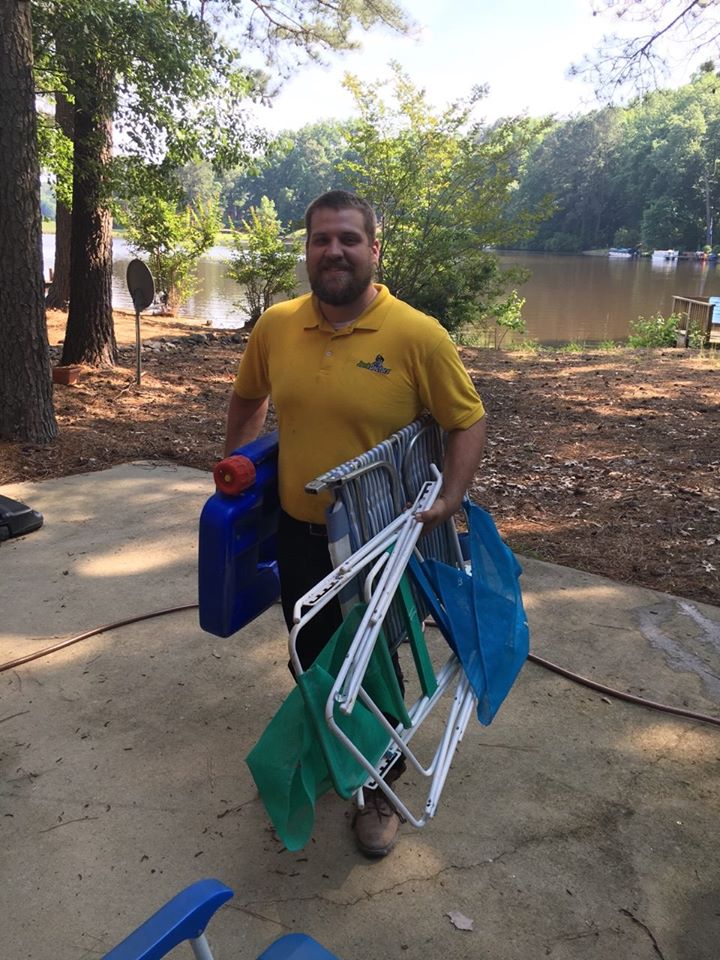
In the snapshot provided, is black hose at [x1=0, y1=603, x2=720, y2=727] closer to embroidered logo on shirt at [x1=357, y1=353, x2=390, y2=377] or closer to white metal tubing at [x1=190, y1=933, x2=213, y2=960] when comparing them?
embroidered logo on shirt at [x1=357, y1=353, x2=390, y2=377]

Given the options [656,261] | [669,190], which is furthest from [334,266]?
[669,190]

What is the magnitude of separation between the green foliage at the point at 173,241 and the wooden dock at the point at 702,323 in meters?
10.6

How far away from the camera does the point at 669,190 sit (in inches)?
2557

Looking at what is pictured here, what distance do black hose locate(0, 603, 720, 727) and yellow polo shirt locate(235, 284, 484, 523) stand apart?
4.81ft

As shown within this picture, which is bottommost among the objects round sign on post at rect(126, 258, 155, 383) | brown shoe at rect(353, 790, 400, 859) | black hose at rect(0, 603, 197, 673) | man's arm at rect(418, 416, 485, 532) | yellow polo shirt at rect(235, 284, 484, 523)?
A: brown shoe at rect(353, 790, 400, 859)

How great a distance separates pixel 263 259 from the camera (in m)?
14.0

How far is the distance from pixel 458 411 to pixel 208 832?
1.48 metres

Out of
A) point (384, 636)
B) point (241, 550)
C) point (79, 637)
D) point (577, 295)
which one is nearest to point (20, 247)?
point (79, 637)

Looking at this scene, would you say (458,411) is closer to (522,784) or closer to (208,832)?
(522,784)

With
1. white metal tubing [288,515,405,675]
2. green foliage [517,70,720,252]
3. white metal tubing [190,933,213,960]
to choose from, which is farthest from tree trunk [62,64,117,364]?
green foliage [517,70,720,252]

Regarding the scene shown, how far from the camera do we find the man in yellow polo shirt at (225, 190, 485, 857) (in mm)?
1977

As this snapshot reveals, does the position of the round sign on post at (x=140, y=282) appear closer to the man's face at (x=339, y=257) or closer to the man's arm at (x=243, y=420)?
the man's arm at (x=243, y=420)

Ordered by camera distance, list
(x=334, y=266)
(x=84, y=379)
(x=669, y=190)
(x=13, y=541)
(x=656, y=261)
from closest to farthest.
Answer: (x=334, y=266) → (x=13, y=541) → (x=84, y=379) → (x=656, y=261) → (x=669, y=190)

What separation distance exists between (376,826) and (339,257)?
1656 millimetres
